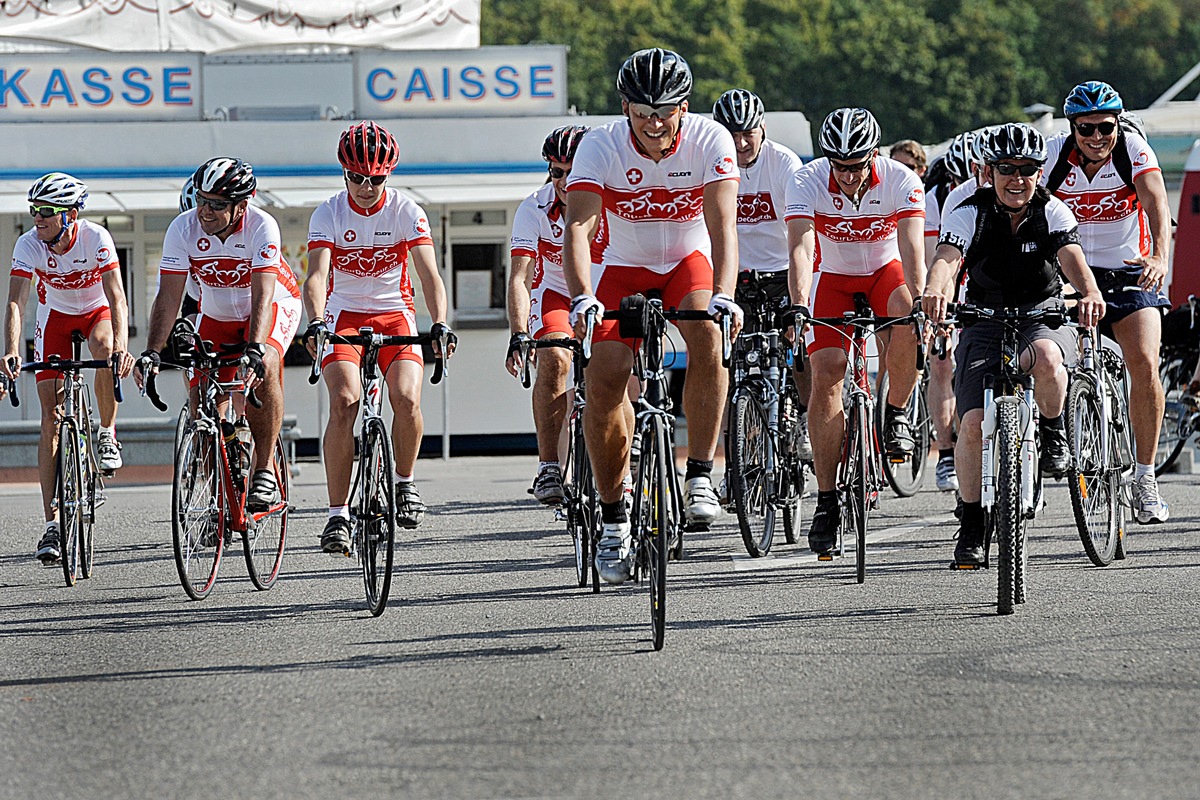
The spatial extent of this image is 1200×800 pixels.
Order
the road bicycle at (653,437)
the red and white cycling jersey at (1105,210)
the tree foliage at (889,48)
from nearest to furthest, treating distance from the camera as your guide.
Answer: the road bicycle at (653,437), the red and white cycling jersey at (1105,210), the tree foliage at (889,48)

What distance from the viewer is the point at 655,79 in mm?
7520

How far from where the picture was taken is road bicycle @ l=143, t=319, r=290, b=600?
8.75m

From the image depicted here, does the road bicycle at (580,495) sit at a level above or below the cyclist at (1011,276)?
below

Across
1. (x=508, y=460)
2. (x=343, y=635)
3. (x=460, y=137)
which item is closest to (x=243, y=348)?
(x=343, y=635)

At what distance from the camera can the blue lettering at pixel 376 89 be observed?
21.5 meters

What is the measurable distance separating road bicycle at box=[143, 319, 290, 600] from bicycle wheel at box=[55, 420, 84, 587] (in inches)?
30.2

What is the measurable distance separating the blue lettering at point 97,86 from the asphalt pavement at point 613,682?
12.3m

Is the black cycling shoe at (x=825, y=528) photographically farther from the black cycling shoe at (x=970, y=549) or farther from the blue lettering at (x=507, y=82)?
the blue lettering at (x=507, y=82)

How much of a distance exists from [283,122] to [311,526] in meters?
9.36

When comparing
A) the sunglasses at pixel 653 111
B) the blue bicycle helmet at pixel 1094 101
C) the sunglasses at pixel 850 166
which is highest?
the blue bicycle helmet at pixel 1094 101

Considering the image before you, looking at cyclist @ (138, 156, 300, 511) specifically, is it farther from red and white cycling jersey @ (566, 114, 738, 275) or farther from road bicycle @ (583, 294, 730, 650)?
road bicycle @ (583, 294, 730, 650)

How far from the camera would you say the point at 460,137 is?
20.8 m

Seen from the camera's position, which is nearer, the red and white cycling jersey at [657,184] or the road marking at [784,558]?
the red and white cycling jersey at [657,184]

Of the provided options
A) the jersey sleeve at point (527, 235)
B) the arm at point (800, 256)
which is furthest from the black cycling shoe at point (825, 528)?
the jersey sleeve at point (527, 235)
